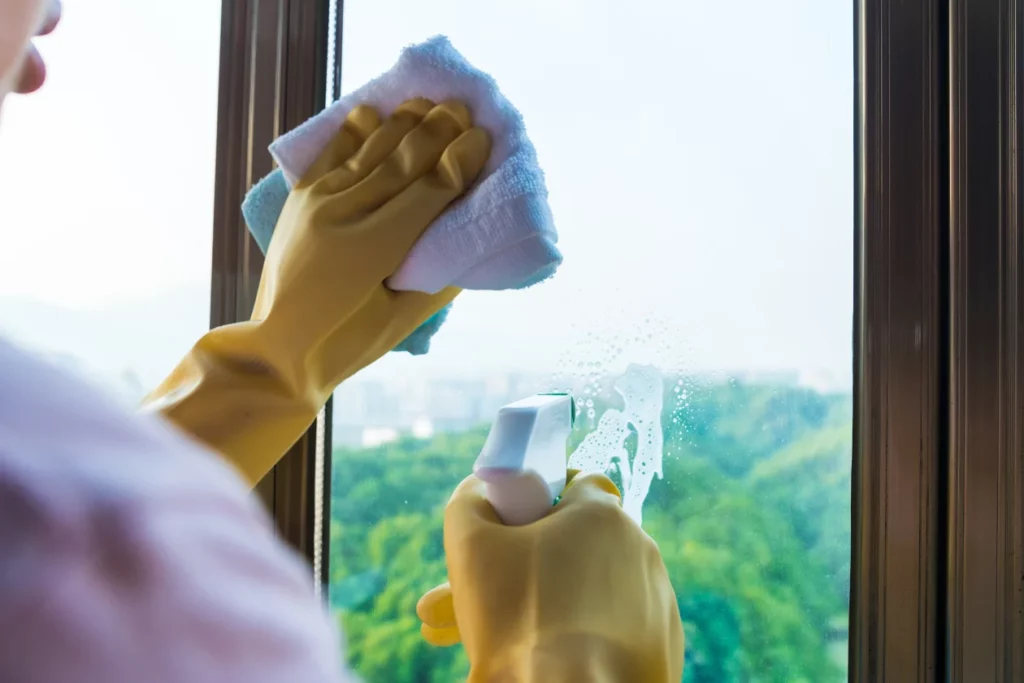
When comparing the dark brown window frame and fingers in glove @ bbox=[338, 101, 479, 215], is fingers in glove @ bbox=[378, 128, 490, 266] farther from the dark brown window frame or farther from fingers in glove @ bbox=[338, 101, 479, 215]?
the dark brown window frame

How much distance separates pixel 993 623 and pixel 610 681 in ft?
1.66

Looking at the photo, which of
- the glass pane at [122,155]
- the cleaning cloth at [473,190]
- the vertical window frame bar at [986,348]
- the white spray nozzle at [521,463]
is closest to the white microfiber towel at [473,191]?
the cleaning cloth at [473,190]

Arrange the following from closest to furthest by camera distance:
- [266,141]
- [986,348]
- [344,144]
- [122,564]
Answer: [122,564]
[344,144]
[986,348]
[266,141]

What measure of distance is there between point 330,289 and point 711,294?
1.52 feet

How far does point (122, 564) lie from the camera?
0.50 ft

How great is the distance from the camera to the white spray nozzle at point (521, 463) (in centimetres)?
60

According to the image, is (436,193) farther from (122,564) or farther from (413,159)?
(122,564)

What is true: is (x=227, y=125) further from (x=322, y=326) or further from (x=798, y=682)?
(x=798, y=682)

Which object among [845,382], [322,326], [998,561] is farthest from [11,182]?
[998,561]

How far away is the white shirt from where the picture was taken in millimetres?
143

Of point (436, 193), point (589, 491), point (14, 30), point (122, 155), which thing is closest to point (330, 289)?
point (436, 193)

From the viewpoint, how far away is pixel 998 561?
81cm

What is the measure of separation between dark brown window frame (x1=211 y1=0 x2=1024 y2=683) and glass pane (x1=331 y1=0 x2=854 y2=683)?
1.3 inches

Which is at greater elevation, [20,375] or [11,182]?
[11,182]
